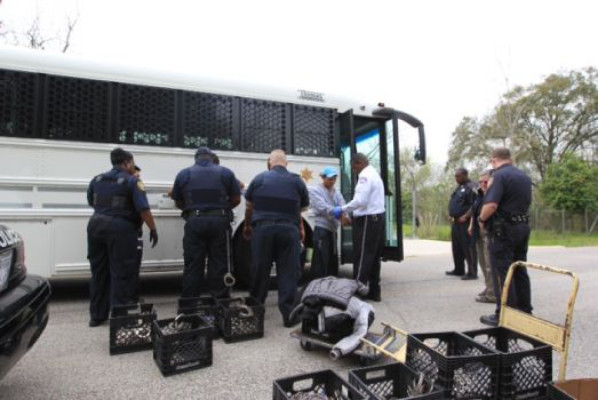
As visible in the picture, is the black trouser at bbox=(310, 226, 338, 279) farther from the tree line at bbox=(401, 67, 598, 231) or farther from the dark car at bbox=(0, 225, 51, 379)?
the tree line at bbox=(401, 67, 598, 231)

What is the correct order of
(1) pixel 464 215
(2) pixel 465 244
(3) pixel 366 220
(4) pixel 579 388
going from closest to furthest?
(4) pixel 579 388 < (3) pixel 366 220 < (1) pixel 464 215 < (2) pixel 465 244

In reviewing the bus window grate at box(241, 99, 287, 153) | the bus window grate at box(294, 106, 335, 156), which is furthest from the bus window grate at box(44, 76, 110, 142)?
the bus window grate at box(294, 106, 335, 156)

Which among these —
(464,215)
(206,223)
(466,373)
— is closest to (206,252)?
(206,223)

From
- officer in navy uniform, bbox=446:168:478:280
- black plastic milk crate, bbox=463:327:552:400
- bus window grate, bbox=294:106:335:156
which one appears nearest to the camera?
black plastic milk crate, bbox=463:327:552:400

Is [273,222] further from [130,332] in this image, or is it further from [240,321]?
[130,332]

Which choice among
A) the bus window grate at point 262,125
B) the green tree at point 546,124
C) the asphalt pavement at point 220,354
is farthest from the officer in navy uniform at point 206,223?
the green tree at point 546,124

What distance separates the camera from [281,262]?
4375 millimetres

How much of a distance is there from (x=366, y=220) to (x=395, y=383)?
2905 mm

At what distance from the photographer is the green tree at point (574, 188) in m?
21.4

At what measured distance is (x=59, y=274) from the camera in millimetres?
4879

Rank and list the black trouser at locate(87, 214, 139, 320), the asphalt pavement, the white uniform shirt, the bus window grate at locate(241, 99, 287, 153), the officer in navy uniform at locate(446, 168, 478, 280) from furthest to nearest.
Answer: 1. the officer in navy uniform at locate(446, 168, 478, 280)
2. the bus window grate at locate(241, 99, 287, 153)
3. the white uniform shirt
4. the black trouser at locate(87, 214, 139, 320)
5. the asphalt pavement

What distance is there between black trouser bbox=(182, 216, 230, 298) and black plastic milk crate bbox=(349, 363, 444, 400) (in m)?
2.45

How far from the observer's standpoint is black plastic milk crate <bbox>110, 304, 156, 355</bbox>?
11.4 ft

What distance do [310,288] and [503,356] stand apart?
5.39 ft
